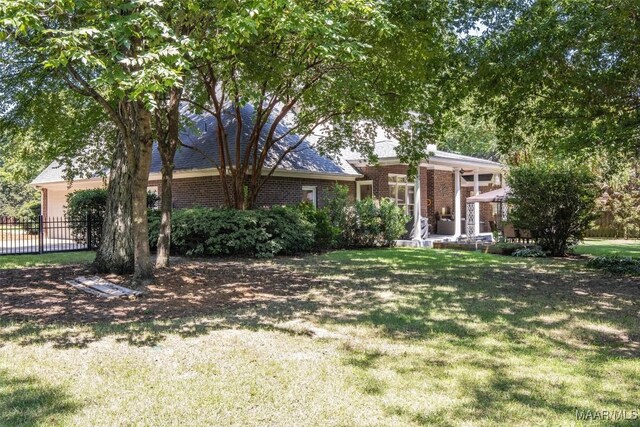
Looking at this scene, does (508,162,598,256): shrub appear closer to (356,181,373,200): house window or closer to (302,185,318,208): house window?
(356,181,373,200): house window

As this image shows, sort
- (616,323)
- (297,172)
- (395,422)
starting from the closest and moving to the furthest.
Answer: (395,422) < (616,323) < (297,172)

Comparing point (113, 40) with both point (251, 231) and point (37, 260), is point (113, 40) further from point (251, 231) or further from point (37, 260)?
point (37, 260)

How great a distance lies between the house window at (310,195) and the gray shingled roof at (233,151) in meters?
0.98

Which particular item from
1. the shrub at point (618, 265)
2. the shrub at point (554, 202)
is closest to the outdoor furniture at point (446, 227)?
the shrub at point (554, 202)

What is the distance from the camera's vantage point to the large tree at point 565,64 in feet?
29.9

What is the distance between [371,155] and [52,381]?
14.1 m

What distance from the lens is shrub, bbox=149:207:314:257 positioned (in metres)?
15.0

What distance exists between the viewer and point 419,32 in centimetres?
1085

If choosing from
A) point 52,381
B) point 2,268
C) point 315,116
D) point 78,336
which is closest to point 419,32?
point 315,116

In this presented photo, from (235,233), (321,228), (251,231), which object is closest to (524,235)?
(321,228)

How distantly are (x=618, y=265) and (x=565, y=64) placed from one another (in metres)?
4.94

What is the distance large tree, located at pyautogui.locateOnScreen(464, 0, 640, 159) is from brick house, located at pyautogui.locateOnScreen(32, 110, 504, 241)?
5.99 meters

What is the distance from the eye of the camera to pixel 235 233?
1502 centimetres

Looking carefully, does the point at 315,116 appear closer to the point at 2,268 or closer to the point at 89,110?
the point at 89,110
